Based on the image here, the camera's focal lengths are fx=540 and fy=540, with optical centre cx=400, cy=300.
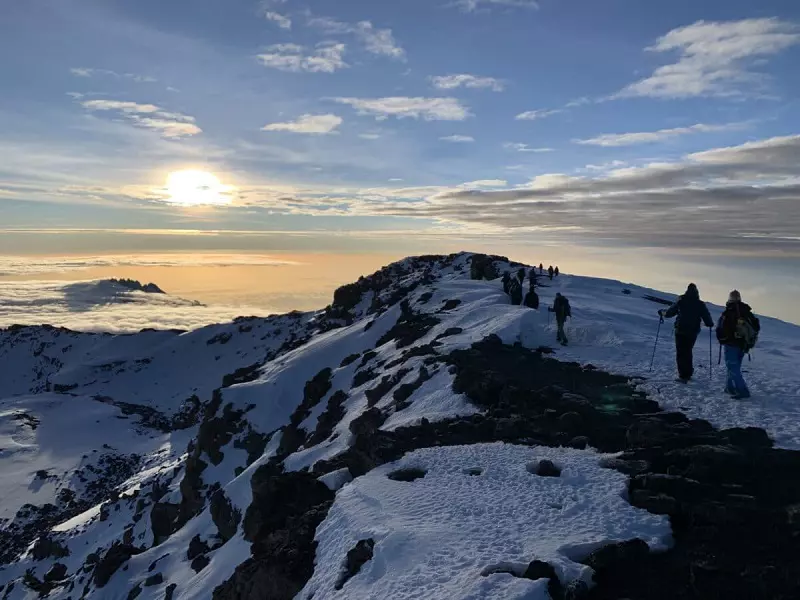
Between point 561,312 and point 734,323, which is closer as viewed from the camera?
point 734,323

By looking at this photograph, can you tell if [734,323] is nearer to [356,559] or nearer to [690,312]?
[690,312]

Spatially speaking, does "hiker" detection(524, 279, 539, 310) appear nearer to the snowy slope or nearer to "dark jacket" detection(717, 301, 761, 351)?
the snowy slope

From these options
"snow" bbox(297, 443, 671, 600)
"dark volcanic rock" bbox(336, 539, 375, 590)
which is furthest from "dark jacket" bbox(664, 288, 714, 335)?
"dark volcanic rock" bbox(336, 539, 375, 590)

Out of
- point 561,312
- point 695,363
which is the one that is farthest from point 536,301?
point 695,363

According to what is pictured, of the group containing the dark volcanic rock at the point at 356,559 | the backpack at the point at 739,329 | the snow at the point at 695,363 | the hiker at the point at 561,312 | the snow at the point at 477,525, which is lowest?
the dark volcanic rock at the point at 356,559

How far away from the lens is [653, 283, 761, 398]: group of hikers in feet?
46.2

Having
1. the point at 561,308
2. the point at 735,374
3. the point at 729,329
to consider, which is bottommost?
the point at 735,374

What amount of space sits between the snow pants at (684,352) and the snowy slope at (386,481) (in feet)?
1.42

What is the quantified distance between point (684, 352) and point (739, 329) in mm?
2655

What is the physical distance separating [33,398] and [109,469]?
5934cm

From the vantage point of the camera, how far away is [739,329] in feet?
46.1

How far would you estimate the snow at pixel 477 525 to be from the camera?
27.1 ft

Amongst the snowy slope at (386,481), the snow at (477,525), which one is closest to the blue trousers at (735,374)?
the snowy slope at (386,481)

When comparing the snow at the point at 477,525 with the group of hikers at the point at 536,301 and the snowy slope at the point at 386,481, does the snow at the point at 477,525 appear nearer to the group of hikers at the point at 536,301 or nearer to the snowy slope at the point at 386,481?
the snowy slope at the point at 386,481
